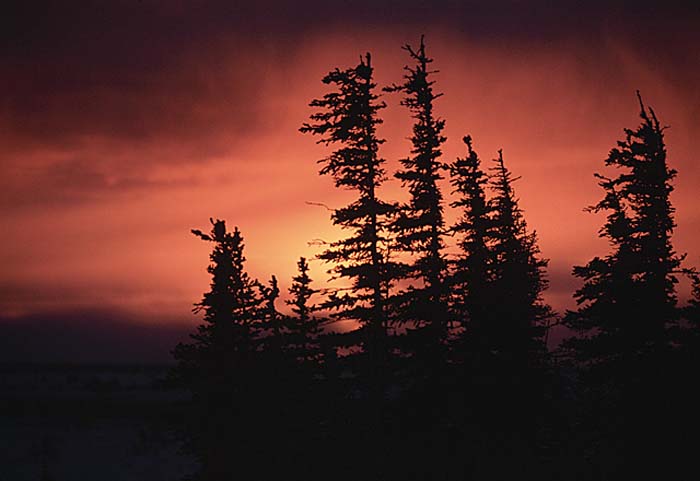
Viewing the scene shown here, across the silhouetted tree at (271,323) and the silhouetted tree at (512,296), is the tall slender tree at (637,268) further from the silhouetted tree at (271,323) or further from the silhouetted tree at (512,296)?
the silhouetted tree at (271,323)

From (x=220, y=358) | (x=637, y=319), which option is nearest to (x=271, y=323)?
(x=220, y=358)

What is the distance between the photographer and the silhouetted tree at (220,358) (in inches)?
792

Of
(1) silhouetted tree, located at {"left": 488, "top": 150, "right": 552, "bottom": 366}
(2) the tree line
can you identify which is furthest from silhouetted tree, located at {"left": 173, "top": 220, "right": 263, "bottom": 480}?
(1) silhouetted tree, located at {"left": 488, "top": 150, "right": 552, "bottom": 366}

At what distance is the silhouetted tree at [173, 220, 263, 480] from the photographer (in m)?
20.1

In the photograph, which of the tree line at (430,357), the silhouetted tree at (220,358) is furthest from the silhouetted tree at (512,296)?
the silhouetted tree at (220,358)

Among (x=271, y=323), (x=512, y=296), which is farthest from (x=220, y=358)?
(x=512, y=296)

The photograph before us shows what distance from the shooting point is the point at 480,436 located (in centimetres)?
2305

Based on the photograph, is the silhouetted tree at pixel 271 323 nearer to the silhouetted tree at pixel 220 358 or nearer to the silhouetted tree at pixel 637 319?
the silhouetted tree at pixel 220 358

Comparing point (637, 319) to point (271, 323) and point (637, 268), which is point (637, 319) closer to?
point (637, 268)

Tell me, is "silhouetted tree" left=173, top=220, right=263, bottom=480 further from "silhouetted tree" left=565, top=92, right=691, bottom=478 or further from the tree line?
"silhouetted tree" left=565, top=92, right=691, bottom=478

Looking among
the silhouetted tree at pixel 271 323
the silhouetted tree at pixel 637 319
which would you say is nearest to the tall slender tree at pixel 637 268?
the silhouetted tree at pixel 637 319

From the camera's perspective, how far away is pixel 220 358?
21.5 m

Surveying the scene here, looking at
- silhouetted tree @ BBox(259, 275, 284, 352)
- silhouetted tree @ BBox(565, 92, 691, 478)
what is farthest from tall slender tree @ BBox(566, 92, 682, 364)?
silhouetted tree @ BBox(259, 275, 284, 352)

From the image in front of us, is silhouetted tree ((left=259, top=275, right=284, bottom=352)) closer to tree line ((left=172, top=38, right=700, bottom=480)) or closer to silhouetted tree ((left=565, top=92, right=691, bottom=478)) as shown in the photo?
tree line ((left=172, top=38, right=700, bottom=480))
